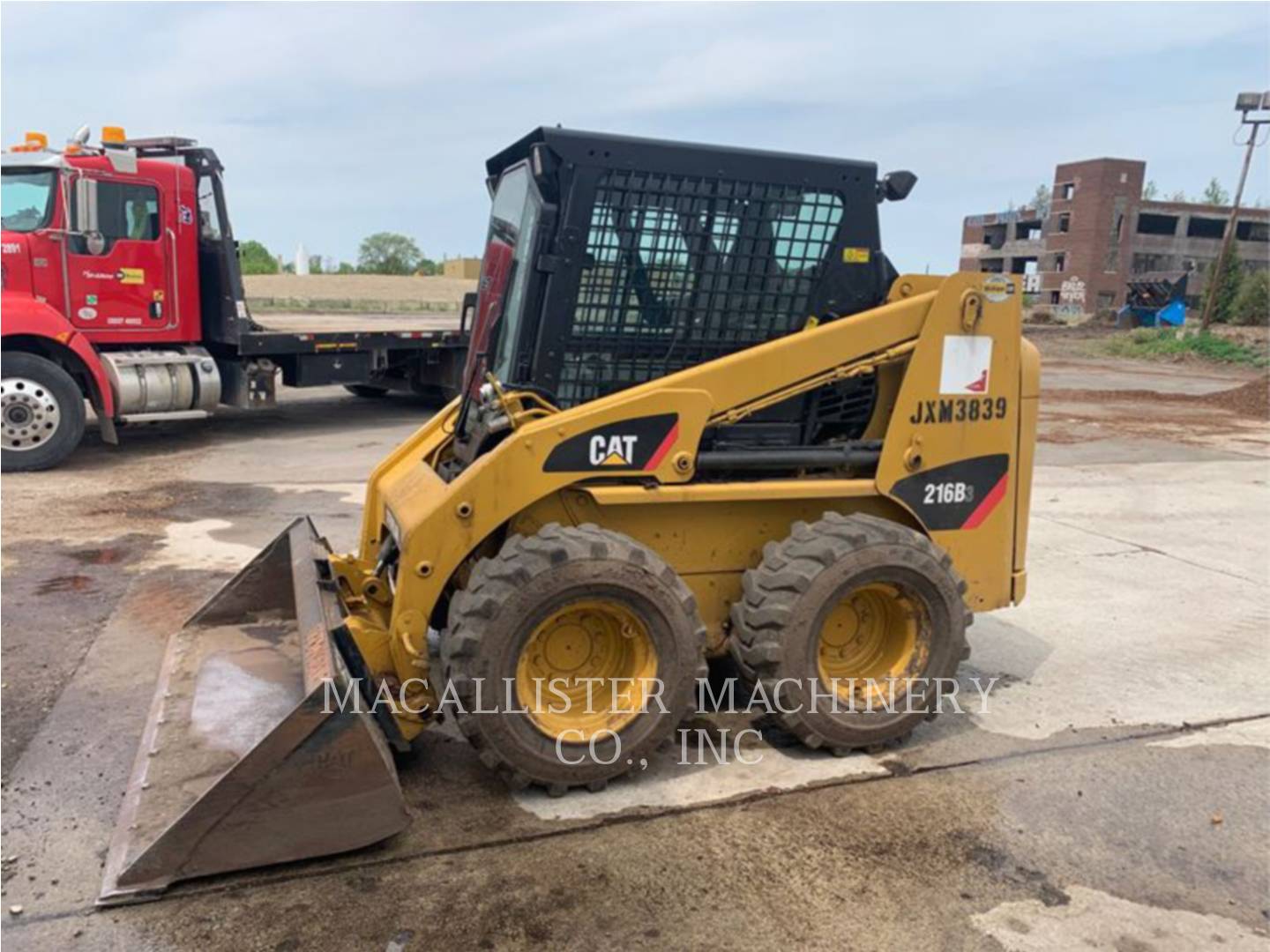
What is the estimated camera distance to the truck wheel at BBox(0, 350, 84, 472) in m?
9.15

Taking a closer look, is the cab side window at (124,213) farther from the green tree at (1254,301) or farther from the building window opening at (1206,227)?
the building window opening at (1206,227)

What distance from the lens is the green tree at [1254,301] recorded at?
37281 mm

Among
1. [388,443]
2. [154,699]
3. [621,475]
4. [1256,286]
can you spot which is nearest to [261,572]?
[154,699]

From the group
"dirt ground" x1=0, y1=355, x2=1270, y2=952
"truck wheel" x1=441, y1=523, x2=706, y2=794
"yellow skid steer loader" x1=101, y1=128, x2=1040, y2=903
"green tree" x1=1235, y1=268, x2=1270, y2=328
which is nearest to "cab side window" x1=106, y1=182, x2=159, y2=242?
"dirt ground" x1=0, y1=355, x2=1270, y2=952

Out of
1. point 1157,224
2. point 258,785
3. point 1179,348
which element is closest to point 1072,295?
point 1157,224

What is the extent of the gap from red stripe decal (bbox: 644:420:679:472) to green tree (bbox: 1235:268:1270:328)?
4010 cm

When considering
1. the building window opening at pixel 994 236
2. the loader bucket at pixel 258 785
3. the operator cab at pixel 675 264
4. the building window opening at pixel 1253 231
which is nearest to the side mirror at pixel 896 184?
the operator cab at pixel 675 264

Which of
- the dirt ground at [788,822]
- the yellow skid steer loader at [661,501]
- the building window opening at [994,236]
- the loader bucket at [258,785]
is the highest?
the building window opening at [994,236]

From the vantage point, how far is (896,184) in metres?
4.11

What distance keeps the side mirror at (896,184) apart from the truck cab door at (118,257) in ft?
27.7

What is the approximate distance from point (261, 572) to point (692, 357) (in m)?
2.25

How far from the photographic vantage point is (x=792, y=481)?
3.93 metres

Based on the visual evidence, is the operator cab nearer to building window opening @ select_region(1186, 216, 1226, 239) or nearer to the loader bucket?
the loader bucket

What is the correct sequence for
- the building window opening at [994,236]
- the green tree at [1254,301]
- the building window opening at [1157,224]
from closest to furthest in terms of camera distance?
1. the green tree at [1254,301]
2. the building window opening at [1157,224]
3. the building window opening at [994,236]
